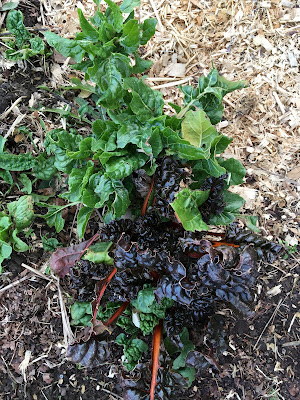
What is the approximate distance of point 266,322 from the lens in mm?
2561

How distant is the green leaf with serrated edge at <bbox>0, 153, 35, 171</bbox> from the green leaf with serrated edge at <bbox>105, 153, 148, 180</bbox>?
732mm

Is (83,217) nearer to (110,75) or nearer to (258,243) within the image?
(110,75)

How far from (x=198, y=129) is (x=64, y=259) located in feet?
3.74

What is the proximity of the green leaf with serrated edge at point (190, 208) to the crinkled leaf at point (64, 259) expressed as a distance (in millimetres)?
768

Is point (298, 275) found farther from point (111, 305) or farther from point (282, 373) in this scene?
point (111, 305)

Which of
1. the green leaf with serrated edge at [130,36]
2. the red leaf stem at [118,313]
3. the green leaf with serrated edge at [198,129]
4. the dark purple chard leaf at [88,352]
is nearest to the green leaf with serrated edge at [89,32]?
the green leaf with serrated edge at [130,36]

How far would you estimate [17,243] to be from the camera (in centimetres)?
245

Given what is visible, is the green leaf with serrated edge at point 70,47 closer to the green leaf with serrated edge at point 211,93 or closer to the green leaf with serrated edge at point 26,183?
the green leaf with serrated edge at point 211,93

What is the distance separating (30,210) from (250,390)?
185 centimetres

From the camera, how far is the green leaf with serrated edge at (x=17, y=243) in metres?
2.43

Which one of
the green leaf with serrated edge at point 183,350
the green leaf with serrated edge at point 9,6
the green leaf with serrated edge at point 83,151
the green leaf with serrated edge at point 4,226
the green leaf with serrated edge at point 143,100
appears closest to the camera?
the green leaf with serrated edge at point 143,100

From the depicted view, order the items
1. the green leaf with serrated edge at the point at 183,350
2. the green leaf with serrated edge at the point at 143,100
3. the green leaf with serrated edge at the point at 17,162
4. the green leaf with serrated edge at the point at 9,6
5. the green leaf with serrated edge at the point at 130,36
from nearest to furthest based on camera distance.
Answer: the green leaf with serrated edge at the point at 130,36 → the green leaf with serrated edge at the point at 143,100 → the green leaf with serrated edge at the point at 183,350 → the green leaf with serrated edge at the point at 17,162 → the green leaf with serrated edge at the point at 9,6

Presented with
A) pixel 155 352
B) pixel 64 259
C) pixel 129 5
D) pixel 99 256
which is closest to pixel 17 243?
pixel 64 259

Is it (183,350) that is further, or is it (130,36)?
(183,350)
